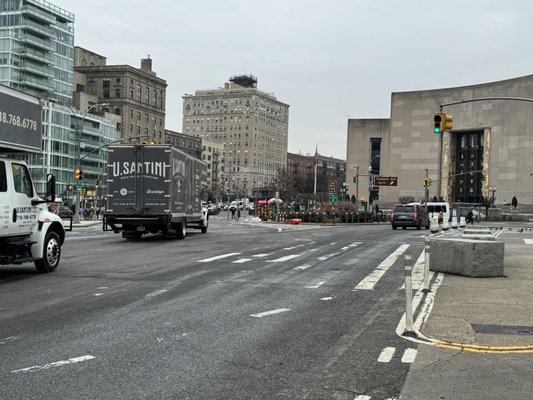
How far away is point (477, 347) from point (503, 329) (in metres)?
1.16

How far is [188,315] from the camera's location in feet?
27.2

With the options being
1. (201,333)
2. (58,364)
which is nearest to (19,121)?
(201,333)

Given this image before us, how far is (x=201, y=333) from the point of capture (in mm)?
7219

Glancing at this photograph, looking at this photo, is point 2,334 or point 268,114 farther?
point 268,114

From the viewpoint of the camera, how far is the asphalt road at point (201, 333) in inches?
205

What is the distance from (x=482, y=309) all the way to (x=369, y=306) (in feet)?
5.52

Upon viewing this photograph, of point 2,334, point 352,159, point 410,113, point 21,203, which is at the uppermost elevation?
point 410,113

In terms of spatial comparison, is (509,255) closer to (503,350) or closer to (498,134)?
(503,350)

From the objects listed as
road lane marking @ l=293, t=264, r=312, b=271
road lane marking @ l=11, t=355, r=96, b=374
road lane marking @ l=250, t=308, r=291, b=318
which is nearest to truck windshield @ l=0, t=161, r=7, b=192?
road lane marking @ l=250, t=308, r=291, b=318

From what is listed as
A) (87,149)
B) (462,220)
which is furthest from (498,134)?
(87,149)

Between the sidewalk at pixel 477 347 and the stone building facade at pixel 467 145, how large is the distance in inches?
3128

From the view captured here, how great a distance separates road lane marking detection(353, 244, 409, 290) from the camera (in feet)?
37.7

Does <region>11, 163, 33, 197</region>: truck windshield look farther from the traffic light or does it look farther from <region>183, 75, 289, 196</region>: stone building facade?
<region>183, 75, 289, 196</region>: stone building facade

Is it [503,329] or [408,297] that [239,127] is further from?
[408,297]
